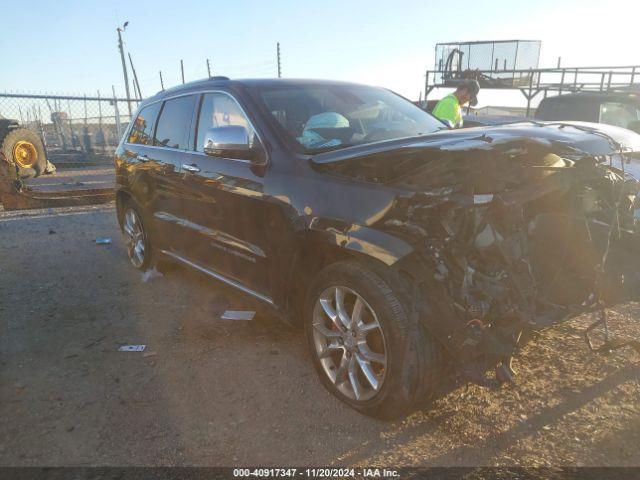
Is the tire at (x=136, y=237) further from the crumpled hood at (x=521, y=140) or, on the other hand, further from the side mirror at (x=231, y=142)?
the crumpled hood at (x=521, y=140)

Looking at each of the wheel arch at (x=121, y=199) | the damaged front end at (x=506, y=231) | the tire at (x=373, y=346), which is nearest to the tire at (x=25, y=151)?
the wheel arch at (x=121, y=199)

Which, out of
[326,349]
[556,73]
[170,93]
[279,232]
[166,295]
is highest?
[556,73]

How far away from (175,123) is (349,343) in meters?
2.66

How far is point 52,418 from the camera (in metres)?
2.69

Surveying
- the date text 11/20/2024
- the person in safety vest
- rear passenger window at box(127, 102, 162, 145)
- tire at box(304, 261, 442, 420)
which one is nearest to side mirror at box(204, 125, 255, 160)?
tire at box(304, 261, 442, 420)

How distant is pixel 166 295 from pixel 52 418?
1929mm

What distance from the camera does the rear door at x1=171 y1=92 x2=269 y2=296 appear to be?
10.3 feet

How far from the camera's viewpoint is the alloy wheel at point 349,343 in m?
2.57

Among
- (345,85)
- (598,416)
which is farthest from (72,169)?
(598,416)

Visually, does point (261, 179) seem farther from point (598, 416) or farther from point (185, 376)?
point (598, 416)

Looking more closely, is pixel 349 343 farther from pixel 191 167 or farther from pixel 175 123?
pixel 175 123

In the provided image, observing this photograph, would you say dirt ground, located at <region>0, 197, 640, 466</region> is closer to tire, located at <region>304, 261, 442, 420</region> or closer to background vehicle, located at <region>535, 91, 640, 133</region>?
tire, located at <region>304, 261, 442, 420</region>

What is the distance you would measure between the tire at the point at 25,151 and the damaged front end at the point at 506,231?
11494mm

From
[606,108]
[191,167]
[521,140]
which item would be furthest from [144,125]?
[606,108]
